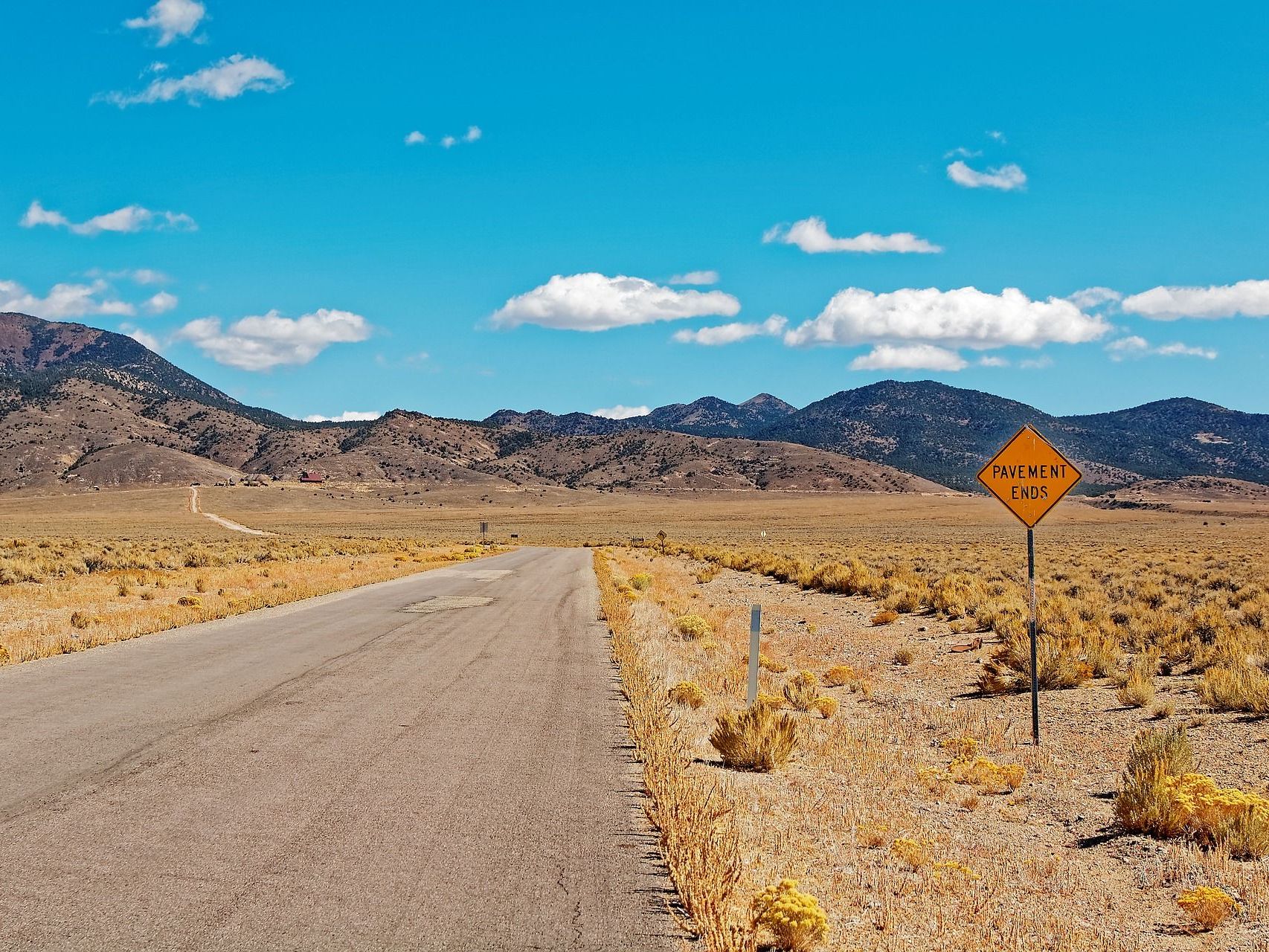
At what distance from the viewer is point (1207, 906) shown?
5406 mm

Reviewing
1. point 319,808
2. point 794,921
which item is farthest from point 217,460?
point 794,921

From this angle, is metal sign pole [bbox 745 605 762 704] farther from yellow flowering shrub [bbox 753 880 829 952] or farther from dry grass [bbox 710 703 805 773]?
yellow flowering shrub [bbox 753 880 829 952]

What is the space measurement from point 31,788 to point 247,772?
153 centimetres

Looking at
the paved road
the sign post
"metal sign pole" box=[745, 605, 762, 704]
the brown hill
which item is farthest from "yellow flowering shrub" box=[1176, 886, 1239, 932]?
the brown hill

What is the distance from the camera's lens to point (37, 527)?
83562mm

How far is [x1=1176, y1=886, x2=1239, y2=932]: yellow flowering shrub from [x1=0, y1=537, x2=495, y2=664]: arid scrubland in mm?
14964

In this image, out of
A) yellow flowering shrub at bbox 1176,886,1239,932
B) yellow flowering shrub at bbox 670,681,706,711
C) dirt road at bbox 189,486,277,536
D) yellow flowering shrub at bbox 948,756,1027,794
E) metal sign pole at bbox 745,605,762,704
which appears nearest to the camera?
yellow flowering shrub at bbox 1176,886,1239,932

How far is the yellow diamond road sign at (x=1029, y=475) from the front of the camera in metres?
10.3

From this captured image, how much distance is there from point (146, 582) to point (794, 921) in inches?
1091

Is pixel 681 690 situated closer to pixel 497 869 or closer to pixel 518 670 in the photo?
pixel 518 670

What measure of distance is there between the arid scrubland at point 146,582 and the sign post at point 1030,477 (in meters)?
14.3

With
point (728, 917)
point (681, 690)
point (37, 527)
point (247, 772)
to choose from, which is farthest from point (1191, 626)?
point (37, 527)

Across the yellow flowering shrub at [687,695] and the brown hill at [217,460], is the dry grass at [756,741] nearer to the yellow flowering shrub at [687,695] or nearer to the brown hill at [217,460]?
the yellow flowering shrub at [687,695]

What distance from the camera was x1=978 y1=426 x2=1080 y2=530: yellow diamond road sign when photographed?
33.9 feet
